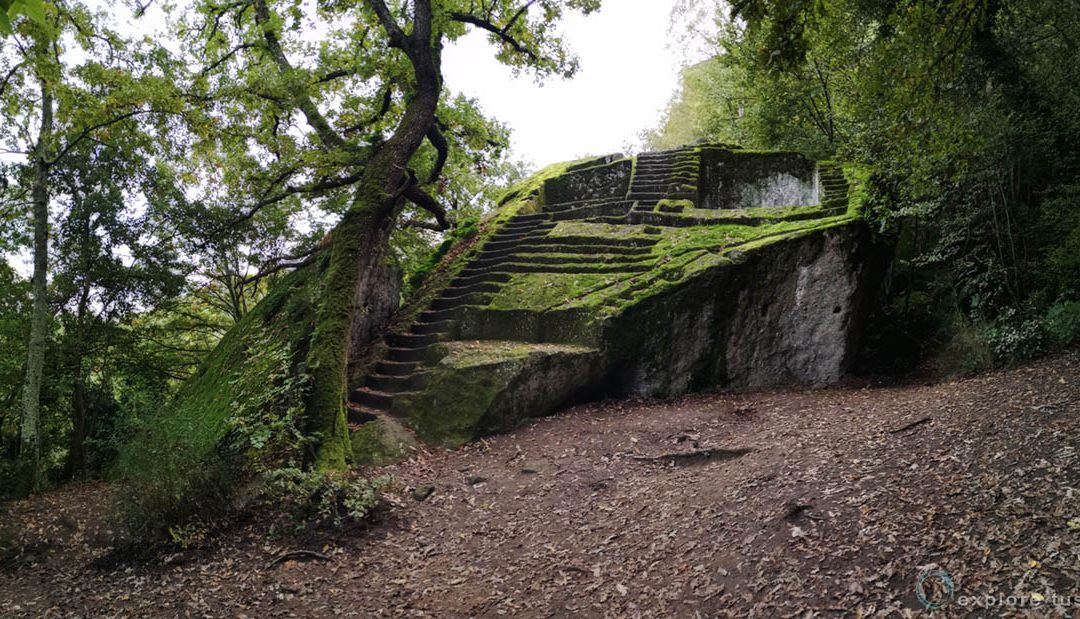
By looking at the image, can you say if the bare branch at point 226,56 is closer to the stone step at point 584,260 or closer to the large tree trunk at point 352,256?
the large tree trunk at point 352,256

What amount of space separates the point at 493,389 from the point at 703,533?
12.7 feet

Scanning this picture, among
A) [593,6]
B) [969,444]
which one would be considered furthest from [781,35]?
[593,6]

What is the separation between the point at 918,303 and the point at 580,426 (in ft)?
21.7

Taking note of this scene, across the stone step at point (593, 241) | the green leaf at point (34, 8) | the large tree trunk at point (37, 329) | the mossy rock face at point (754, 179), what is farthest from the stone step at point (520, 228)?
the green leaf at point (34, 8)

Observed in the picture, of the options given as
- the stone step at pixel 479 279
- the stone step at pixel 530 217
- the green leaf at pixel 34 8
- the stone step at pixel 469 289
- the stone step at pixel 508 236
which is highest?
the stone step at pixel 530 217

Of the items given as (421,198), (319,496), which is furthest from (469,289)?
(319,496)

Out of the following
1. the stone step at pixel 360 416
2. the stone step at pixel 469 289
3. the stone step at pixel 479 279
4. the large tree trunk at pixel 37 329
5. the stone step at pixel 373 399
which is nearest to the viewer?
the stone step at pixel 360 416

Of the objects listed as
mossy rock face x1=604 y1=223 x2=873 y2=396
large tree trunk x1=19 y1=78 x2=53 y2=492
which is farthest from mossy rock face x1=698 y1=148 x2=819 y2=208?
large tree trunk x1=19 y1=78 x2=53 y2=492

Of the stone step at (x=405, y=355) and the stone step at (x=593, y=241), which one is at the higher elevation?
the stone step at (x=593, y=241)

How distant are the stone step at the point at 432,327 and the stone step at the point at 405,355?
1.78 ft

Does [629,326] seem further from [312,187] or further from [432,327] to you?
[312,187]

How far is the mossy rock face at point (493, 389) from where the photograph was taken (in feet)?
26.5

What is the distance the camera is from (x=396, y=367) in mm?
9617

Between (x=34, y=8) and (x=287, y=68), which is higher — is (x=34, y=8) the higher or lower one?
the lower one
